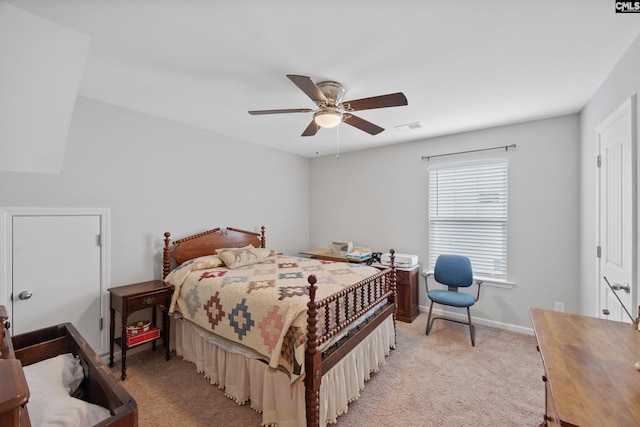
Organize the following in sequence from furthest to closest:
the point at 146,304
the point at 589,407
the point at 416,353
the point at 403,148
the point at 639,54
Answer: the point at 403,148
the point at 416,353
the point at 146,304
the point at 639,54
the point at 589,407

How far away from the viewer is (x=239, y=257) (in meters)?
3.25

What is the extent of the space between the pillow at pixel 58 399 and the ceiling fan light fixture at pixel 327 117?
216 cm

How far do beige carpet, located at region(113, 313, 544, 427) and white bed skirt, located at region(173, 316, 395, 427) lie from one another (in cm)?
9

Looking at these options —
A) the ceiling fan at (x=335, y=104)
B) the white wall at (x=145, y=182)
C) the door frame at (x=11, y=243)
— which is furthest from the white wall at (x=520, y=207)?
the door frame at (x=11, y=243)

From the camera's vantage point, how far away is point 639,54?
1684 mm

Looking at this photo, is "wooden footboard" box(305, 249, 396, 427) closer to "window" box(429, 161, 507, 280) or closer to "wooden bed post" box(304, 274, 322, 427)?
"wooden bed post" box(304, 274, 322, 427)

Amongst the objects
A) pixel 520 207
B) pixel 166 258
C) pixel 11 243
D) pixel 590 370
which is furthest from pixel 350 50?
pixel 11 243

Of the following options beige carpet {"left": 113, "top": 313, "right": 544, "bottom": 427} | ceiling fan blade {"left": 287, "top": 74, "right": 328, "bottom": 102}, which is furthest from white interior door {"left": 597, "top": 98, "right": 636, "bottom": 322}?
ceiling fan blade {"left": 287, "top": 74, "right": 328, "bottom": 102}

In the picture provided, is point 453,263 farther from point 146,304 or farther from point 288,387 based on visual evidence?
point 146,304

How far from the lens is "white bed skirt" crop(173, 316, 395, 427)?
74.7 inches

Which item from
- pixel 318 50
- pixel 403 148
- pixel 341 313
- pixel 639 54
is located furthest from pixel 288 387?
pixel 403 148

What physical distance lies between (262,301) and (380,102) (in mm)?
1752

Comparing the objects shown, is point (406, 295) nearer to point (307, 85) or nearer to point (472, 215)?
point (472, 215)

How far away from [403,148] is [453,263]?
185 cm
